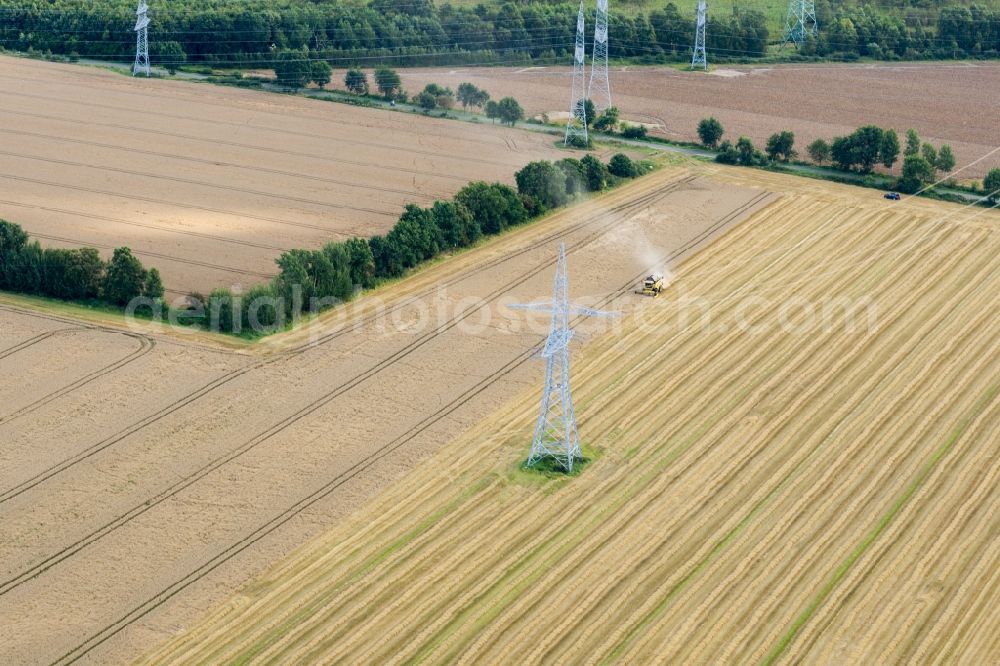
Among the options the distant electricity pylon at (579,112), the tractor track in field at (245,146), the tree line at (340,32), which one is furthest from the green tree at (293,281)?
the tree line at (340,32)

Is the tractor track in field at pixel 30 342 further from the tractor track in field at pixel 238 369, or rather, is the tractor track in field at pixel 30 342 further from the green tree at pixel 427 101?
the green tree at pixel 427 101

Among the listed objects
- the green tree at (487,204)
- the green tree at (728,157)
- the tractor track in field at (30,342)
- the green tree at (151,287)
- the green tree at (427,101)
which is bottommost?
the tractor track in field at (30,342)

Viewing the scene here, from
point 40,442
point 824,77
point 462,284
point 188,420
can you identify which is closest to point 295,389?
point 188,420

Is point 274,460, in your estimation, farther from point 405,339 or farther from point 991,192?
point 991,192

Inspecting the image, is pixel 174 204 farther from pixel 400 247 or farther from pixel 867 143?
pixel 867 143

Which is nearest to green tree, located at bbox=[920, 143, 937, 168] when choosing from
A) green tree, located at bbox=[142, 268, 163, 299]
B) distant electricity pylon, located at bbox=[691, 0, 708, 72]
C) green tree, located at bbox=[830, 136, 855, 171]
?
green tree, located at bbox=[830, 136, 855, 171]
